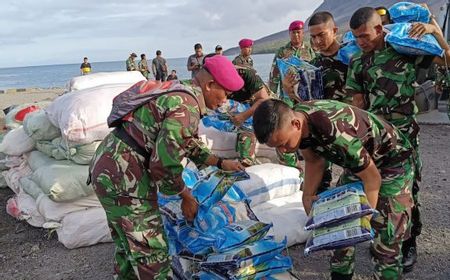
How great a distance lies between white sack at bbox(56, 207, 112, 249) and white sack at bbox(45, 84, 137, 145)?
0.61 meters

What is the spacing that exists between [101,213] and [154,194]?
168 cm

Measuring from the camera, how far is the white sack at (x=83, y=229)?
12.8 ft

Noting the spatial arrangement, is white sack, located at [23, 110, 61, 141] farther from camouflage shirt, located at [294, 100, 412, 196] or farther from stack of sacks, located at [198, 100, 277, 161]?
camouflage shirt, located at [294, 100, 412, 196]

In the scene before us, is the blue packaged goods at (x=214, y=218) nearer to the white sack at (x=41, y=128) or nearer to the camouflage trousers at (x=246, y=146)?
the camouflage trousers at (x=246, y=146)

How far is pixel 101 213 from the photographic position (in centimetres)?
397

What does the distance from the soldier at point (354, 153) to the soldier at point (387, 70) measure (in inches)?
17.7

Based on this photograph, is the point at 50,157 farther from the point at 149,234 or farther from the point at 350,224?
the point at 350,224

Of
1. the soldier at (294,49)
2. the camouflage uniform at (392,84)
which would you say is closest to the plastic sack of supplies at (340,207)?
the camouflage uniform at (392,84)

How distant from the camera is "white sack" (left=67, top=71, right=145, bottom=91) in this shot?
4812mm

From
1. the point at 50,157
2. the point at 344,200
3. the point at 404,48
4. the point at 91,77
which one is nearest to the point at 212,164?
the point at 344,200

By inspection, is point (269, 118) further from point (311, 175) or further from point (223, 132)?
point (223, 132)

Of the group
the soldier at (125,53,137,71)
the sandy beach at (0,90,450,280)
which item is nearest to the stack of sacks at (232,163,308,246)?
the sandy beach at (0,90,450,280)

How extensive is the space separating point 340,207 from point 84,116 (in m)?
2.43

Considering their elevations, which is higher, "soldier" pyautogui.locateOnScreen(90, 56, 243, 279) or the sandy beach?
"soldier" pyautogui.locateOnScreen(90, 56, 243, 279)
